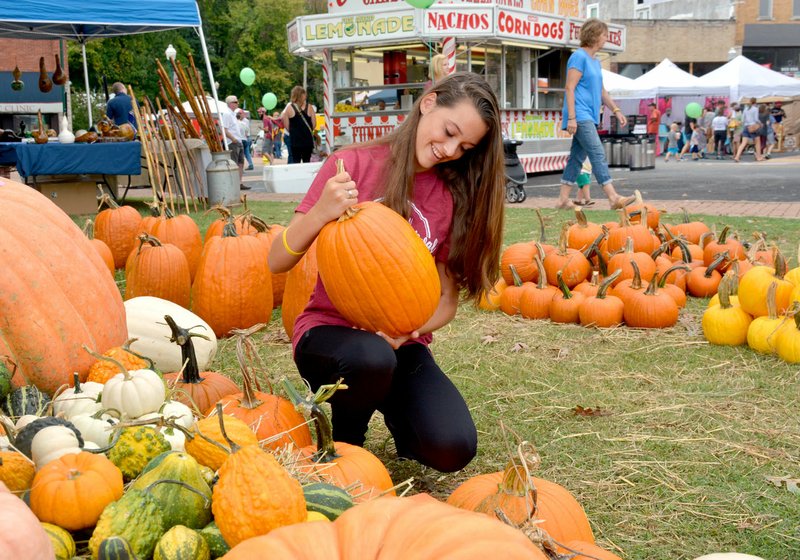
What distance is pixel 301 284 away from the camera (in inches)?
166

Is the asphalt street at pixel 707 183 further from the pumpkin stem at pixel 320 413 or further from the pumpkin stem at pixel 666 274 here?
the pumpkin stem at pixel 320 413

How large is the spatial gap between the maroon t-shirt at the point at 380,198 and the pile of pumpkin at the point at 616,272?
75.4 inches

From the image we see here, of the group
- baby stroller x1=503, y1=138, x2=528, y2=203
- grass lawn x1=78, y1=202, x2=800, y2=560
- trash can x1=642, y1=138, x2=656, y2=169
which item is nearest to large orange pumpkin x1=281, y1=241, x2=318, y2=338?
grass lawn x1=78, y1=202, x2=800, y2=560

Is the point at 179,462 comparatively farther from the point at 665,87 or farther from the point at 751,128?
the point at 665,87

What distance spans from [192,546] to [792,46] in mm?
48454

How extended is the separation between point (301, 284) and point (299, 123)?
10.8 metres

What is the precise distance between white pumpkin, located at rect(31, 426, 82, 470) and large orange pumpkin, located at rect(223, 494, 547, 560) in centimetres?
62

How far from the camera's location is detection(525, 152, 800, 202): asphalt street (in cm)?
1173

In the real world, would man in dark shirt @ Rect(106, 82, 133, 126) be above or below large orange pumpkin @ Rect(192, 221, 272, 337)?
above

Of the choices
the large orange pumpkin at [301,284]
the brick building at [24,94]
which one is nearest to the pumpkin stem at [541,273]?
the large orange pumpkin at [301,284]

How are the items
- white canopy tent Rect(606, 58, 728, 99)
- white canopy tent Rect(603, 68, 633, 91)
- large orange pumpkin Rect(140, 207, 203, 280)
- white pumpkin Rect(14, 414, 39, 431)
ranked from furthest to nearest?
white canopy tent Rect(603, 68, 633, 91)
white canopy tent Rect(606, 58, 728, 99)
large orange pumpkin Rect(140, 207, 203, 280)
white pumpkin Rect(14, 414, 39, 431)

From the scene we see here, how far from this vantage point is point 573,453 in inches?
116

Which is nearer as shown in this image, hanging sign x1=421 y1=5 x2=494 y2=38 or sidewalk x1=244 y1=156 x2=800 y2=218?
sidewalk x1=244 y1=156 x2=800 y2=218

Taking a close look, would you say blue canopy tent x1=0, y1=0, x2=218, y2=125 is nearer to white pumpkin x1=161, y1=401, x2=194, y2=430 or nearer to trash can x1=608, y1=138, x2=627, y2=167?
white pumpkin x1=161, y1=401, x2=194, y2=430
